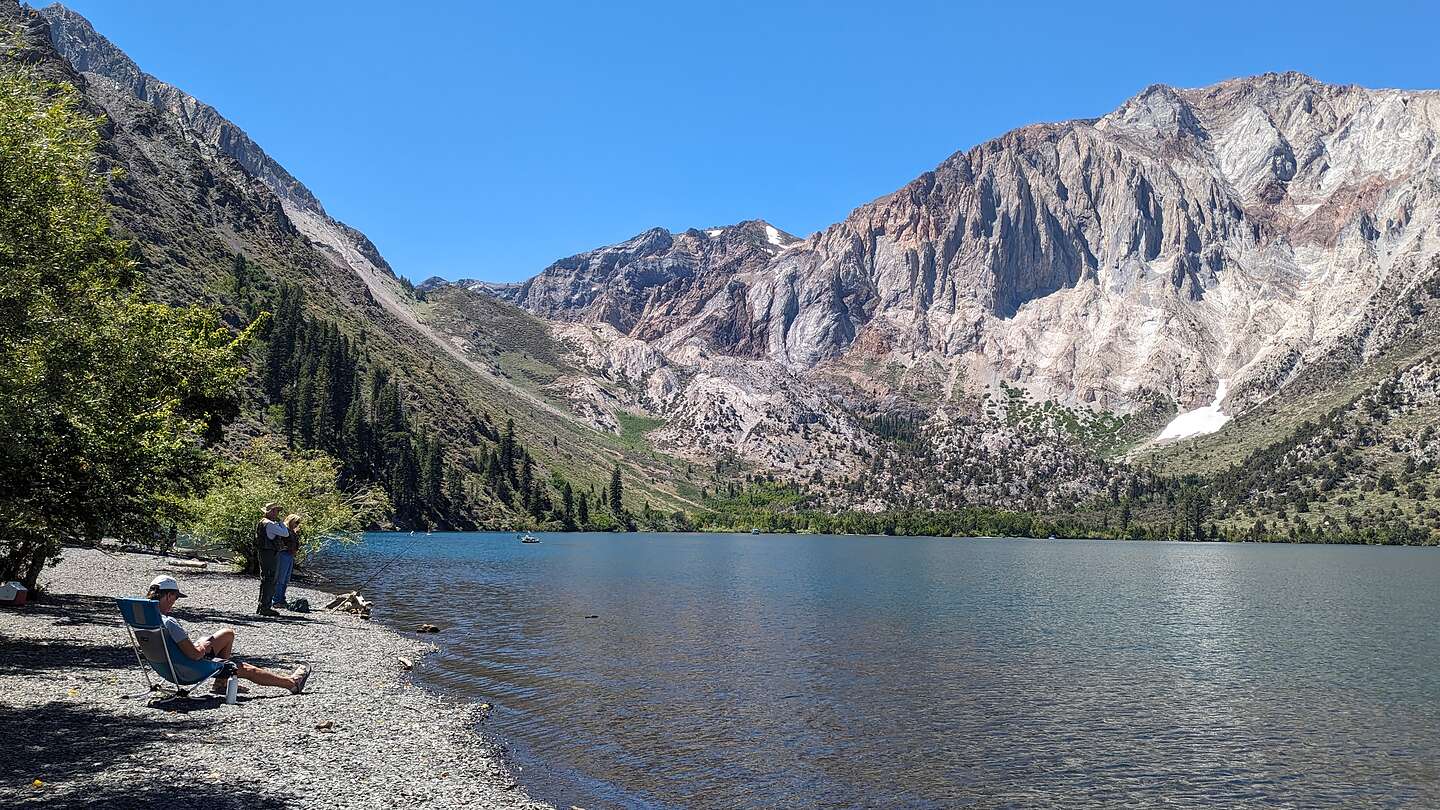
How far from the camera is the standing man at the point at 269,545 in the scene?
3650 centimetres

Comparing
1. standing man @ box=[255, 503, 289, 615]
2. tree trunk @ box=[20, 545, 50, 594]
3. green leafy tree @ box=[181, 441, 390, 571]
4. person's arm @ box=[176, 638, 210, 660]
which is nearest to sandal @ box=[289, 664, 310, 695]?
person's arm @ box=[176, 638, 210, 660]

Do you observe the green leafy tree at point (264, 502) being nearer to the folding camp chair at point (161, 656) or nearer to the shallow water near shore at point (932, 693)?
the shallow water near shore at point (932, 693)

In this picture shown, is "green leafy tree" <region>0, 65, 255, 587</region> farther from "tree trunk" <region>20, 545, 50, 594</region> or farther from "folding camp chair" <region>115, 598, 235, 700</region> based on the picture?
"tree trunk" <region>20, 545, 50, 594</region>

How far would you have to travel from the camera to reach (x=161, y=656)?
2295cm

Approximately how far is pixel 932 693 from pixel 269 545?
30.8 metres

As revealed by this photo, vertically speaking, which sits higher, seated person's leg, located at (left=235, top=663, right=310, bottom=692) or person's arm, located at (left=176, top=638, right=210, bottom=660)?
person's arm, located at (left=176, top=638, right=210, bottom=660)

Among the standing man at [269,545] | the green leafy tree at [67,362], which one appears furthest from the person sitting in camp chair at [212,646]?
the standing man at [269,545]

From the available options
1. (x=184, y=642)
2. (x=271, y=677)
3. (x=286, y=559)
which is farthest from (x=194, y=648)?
(x=286, y=559)

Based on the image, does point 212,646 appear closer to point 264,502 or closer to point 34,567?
point 34,567

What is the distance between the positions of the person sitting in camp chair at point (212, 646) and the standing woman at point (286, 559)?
10.7 metres

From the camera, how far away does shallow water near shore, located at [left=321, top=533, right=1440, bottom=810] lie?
2688 centimetres

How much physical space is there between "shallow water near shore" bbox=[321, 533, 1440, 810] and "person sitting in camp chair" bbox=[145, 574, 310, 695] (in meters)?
6.93

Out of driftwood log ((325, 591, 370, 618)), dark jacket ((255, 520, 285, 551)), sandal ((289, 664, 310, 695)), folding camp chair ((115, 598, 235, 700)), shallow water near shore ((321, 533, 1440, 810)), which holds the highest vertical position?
dark jacket ((255, 520, 285, 551))

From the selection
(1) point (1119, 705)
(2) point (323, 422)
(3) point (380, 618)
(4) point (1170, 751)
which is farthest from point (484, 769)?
(2) point (323, 422)
